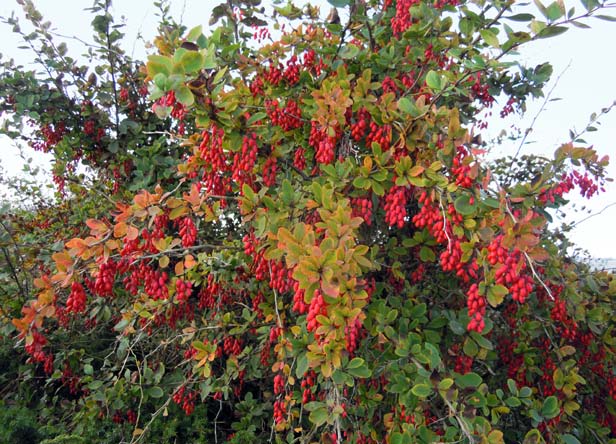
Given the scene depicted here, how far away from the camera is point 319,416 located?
6.36 ft

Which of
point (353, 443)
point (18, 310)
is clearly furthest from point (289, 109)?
point (18, 310)

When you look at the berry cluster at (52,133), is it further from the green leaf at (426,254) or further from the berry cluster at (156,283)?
the green leaf at (426,254)

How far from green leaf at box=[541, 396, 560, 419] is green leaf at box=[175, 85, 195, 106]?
1.87 metres

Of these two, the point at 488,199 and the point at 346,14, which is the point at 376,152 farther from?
the point at 346,14

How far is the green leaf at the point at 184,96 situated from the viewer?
1.57m

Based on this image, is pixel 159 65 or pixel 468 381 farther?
pixel 468 381

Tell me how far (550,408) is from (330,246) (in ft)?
4.28

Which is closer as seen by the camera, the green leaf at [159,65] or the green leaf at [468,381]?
the green leaf at [159,65]

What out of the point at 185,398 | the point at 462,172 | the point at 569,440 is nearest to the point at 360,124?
the point at 462,172

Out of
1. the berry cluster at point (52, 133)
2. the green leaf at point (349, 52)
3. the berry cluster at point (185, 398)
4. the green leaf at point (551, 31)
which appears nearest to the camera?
the green leaf at point (551, 31)

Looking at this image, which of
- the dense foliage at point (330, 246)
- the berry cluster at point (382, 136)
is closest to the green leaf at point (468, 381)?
the dense foliage at point (330, 246)

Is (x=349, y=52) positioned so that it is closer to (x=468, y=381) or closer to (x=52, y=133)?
(x=468, y=381)

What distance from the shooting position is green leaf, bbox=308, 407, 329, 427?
192 cm

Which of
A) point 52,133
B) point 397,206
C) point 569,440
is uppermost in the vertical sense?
point 52,133
